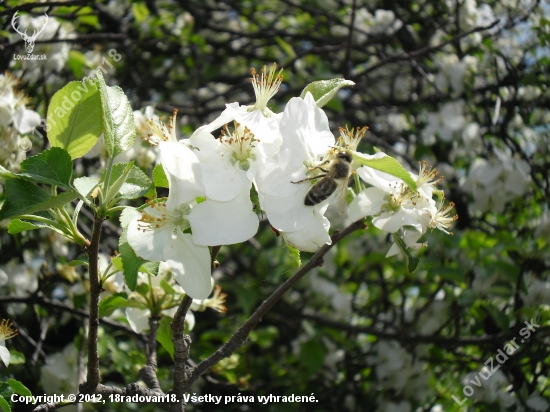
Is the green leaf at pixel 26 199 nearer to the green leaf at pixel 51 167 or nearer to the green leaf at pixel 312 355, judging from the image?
the green leaf at pixel 51 167

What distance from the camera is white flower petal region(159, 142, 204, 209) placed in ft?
3.53

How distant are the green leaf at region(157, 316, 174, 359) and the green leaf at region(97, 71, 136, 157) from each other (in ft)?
2.05

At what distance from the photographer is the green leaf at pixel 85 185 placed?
1.19 metres

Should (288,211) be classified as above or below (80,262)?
above

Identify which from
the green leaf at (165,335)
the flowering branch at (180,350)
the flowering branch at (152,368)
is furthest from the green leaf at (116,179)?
the green leaf at (165,335)

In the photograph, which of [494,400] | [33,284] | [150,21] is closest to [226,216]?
[33,284]

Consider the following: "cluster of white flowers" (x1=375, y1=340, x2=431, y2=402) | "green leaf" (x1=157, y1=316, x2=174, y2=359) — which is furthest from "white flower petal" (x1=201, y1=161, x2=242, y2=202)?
"cluster of white flowers" (x1=375, y1=340, x2=431, y2=402)

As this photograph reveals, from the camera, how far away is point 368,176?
53.3 inches

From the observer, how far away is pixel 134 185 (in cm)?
122

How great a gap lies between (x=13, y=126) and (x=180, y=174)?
1297 mm

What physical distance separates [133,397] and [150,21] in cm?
363

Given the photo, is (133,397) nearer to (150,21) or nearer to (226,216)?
(226,216)

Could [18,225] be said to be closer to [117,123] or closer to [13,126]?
[117,123]

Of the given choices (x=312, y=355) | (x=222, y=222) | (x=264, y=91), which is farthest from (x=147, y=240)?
(x=312, y=355)
